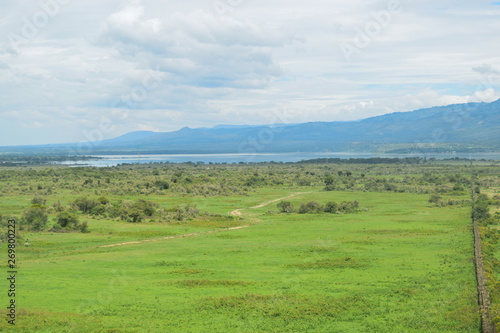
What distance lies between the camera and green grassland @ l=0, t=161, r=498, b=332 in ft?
85.1

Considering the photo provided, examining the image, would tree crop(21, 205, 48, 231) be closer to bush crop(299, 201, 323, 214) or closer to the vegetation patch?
the vegetation patch

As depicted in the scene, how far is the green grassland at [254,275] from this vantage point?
26.0 metres

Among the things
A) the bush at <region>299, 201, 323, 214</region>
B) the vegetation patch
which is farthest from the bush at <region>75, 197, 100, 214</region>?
the vegetation patch

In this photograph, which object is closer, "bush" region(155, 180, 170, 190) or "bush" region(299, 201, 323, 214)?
"bush" region(299, 201, 323, 214)

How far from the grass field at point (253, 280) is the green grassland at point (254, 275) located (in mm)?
94

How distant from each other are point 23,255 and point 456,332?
32745 millimetres

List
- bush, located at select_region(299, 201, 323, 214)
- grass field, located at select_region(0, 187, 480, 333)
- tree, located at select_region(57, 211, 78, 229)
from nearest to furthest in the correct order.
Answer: grass field, located at select_region(0, 187, 480, 333) < tree, located at select_region(57, 211, 78, 229) < bush, located at select_region(299, 201, 323, 214)

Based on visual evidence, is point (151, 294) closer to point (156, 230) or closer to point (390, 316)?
point (390, 316)

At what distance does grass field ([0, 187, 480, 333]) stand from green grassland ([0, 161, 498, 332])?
9 cm

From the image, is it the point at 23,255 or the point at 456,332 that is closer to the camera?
the point at 456,332

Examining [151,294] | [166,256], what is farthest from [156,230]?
[151,294]

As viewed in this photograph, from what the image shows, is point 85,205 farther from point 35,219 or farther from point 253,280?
point 253,280

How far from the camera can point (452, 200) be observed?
82.1 m

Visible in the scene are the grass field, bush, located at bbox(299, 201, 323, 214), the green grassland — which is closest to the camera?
the grass field
